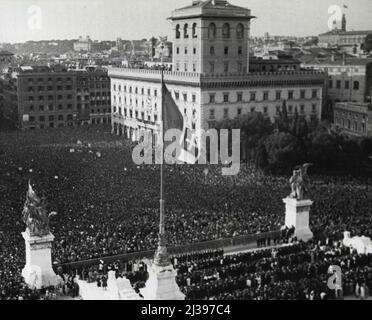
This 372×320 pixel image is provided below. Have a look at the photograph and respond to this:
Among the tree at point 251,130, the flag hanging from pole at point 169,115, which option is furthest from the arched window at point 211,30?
the flag hanging from pole at point 169,115

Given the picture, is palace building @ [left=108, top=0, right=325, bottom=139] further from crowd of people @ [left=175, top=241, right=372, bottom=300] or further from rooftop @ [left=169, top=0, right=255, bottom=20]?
crowd of people @ [left=175, top=241, right=372, bottom=300]

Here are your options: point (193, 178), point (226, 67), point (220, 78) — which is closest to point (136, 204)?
point (193, 178)

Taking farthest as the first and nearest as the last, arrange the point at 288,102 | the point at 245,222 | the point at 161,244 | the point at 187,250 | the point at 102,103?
the point at 102,103 → the point at 288,102 → the point at 245,222 → the point at 187,250 → the point at 161,244

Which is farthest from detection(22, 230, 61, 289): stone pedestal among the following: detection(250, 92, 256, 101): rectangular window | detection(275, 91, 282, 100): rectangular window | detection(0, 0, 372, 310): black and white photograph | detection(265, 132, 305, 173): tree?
detection(275, 91, 282, 100): rectangular window
